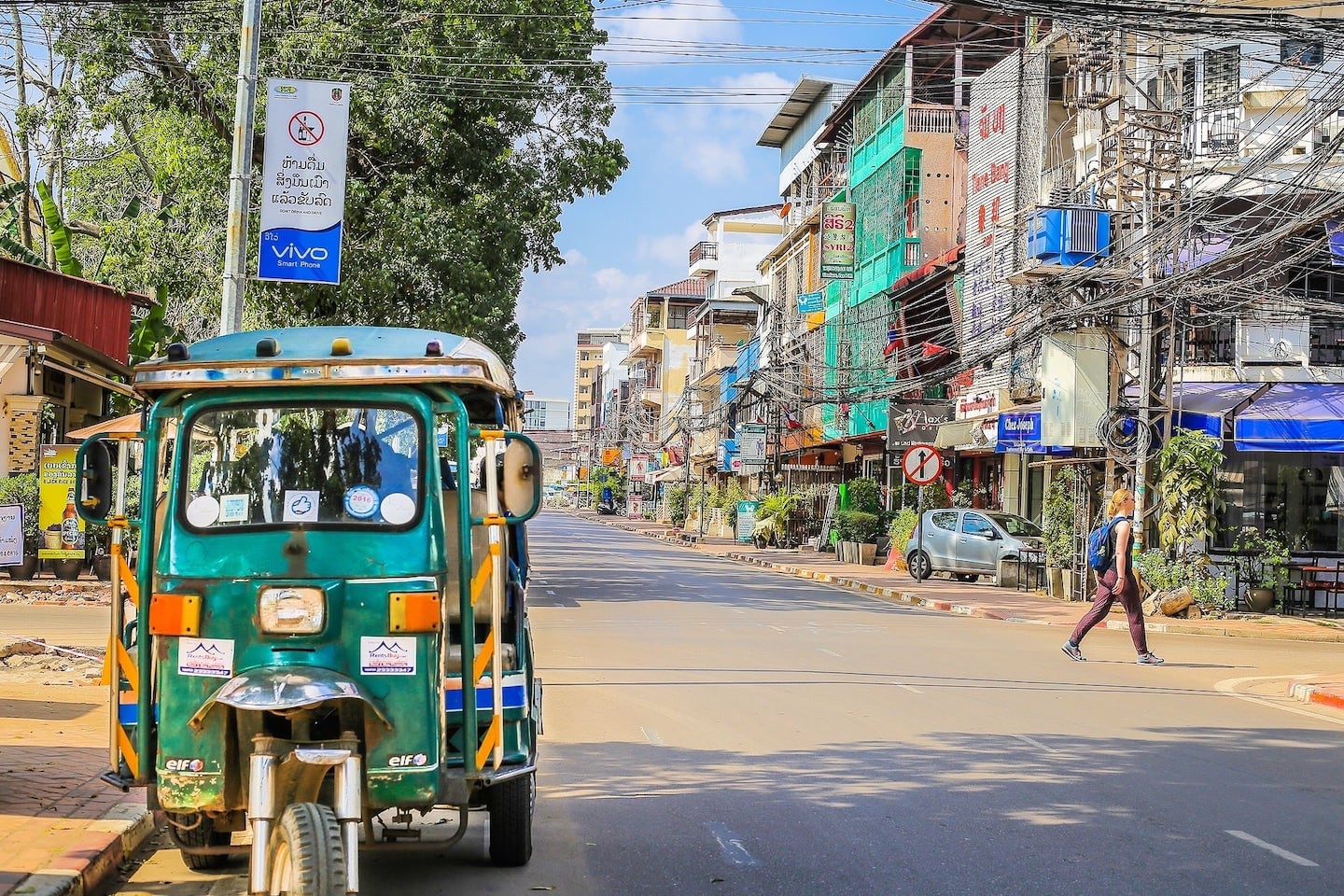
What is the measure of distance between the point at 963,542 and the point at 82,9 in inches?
834

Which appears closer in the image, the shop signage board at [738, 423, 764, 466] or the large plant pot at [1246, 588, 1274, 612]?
the large plant pot at [1246, 588, 1274, 612]

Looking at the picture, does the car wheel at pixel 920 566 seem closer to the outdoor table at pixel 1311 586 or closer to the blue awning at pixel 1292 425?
the outdoor table at pixel 1311 586

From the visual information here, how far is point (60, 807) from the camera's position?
7801 mm

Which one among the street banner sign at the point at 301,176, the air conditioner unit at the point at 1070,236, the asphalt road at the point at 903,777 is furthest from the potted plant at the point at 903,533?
the street banner sign at the point at 301,176

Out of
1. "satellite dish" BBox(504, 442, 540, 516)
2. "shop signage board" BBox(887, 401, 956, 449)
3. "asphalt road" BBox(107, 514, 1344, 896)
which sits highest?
"shop signage board" BBox(887, 401, 956, 449)

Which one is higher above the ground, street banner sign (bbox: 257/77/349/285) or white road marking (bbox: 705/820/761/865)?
street banner sign (bbox: 257/77/349/285)

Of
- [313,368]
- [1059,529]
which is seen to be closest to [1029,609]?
[1059,529]

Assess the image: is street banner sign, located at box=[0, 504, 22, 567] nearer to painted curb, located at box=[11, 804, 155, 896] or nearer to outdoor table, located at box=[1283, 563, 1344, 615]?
painted curb, located at box=[11, 804, 155, 896]

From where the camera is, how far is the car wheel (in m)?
33.6

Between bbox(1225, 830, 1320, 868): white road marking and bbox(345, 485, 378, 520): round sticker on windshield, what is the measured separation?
4.94 meters

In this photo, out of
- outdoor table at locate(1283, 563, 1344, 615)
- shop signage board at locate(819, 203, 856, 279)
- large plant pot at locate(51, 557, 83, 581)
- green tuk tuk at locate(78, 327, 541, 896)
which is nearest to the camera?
green tuk tuk at locate(78, 327, 541, 896)

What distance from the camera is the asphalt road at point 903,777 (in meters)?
7.01

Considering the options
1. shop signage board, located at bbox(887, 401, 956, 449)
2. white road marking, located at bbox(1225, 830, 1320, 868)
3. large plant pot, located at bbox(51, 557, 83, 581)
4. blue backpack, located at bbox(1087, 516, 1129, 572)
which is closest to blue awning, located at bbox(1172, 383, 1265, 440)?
blue backpack, located at bbox(1087, 516, 1129, 572)

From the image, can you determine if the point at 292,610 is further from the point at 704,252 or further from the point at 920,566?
the point at 704,252
